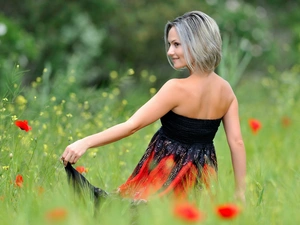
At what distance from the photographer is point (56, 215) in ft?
7.43

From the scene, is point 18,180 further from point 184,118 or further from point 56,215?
point 56,215

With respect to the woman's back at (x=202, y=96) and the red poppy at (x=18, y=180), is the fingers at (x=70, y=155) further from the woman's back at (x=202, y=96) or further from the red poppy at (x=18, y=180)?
the woman's back at (x=202, y=96)

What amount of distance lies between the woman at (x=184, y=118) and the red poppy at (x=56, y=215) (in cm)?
88

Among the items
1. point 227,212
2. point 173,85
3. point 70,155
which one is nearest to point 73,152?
point 70,155

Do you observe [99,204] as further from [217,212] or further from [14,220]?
[217,212]

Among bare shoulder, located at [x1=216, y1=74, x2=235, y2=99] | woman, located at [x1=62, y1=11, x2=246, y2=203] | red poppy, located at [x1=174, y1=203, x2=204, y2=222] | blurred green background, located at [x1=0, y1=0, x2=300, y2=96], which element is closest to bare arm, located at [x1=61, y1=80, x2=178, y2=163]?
woman, located at [x1=62, y1=11, x2=246, y2=203]

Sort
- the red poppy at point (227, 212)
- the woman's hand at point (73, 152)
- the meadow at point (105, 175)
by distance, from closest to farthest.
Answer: the red poppy at point (227, 212), the meadow at point (105, 175), the woman's hand at point (73, 152)

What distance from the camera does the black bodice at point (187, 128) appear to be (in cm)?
337

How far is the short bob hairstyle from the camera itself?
3.32m

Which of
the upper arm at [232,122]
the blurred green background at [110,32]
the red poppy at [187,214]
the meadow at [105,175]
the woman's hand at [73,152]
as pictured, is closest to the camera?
the red poppy at [187,214]

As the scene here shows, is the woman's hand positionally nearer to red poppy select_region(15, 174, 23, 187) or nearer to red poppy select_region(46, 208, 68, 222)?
red poppy select_region(15, 174, 23, 187)

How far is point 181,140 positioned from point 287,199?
558mm

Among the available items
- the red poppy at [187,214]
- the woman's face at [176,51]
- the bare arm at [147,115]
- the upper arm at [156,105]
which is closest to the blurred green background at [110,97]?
the red poppy at [187,214]

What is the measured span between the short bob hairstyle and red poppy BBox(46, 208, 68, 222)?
48.0 inches
